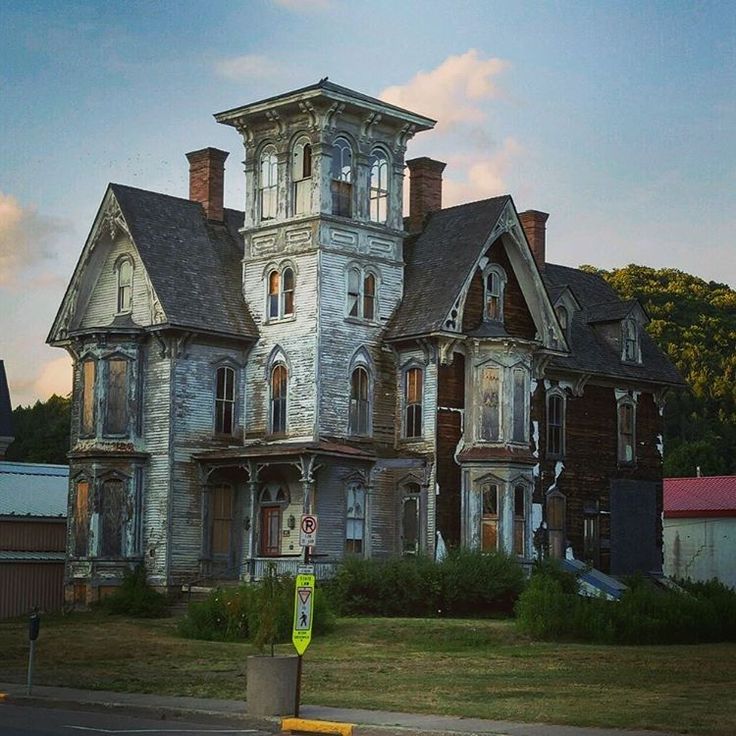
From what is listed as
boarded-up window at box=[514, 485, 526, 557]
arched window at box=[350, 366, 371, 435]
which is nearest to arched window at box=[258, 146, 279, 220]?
arched window at box=[350, 366, 371, 435]

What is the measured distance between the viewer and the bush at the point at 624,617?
33406 mm

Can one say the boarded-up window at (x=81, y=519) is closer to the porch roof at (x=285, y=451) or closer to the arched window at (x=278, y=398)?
the porch roof at (x=285, y=451)

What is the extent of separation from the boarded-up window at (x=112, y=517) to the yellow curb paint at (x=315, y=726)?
79.2 feet

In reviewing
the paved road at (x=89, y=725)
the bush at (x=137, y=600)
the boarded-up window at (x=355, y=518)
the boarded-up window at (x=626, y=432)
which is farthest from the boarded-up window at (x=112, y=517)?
the paved road at (x=89, y=725)

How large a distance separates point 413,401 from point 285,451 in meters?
4.80

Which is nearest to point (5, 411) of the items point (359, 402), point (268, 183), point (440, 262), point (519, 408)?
point (268, 183)

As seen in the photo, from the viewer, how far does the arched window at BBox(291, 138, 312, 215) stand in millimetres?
44688

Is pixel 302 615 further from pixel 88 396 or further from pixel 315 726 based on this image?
pixel 88 396

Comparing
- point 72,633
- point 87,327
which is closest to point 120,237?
point 87,327

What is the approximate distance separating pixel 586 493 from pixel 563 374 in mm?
3956

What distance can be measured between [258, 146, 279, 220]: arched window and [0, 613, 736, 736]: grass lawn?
13409 mm

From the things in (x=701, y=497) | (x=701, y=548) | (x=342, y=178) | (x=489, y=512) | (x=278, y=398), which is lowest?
(x=701, y=548)

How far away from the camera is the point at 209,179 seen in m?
48.7

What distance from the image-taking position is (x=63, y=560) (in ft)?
161
